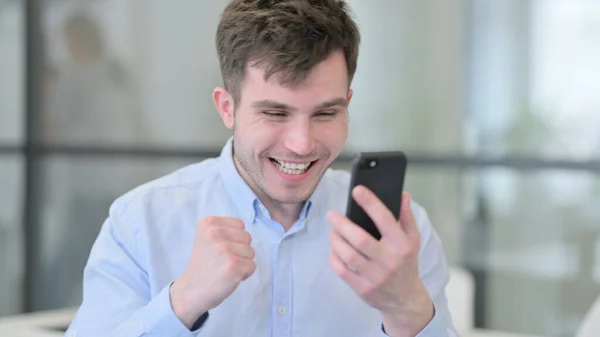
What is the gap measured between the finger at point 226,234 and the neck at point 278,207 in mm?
332

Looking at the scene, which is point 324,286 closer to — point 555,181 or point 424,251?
point 424,251

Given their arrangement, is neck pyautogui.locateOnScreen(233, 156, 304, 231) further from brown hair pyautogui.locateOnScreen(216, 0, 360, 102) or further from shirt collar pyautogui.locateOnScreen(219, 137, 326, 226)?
brown hair pyautogui.locateOnScreen(216, 0, 360, 102)

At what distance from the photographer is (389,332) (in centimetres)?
153

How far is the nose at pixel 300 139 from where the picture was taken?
1.60 m

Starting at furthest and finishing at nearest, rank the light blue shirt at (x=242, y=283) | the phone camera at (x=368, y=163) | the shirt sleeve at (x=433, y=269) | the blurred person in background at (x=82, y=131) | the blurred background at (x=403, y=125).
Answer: the blurred person in background at (x=82, y=131) < the blurred background at (x=403, y=125) < the shirt sleeve at (x=433, y=269) < the light blue shirt at (x=242, y=283) < the phone camera at (x=368, y=163)

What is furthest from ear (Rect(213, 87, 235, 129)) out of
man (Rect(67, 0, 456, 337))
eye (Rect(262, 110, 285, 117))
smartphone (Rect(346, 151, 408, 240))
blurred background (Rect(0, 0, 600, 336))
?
blurred background (Rect(0, 0, 600, 336))

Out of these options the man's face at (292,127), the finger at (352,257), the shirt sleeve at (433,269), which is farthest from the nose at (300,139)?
the shirt sleeve at (433,269)

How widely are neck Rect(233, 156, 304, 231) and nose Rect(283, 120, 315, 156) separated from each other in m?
0.21

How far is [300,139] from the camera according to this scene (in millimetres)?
1601

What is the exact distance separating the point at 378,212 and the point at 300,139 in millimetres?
285

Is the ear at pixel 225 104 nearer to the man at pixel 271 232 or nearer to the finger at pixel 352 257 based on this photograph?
the man at pixel 271 232

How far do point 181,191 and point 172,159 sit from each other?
3.18 meters

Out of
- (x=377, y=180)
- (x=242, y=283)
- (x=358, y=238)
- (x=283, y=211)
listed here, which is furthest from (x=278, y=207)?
(x=358, y=238)

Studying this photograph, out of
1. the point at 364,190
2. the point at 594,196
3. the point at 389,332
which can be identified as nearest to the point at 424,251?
the point at 389,332
